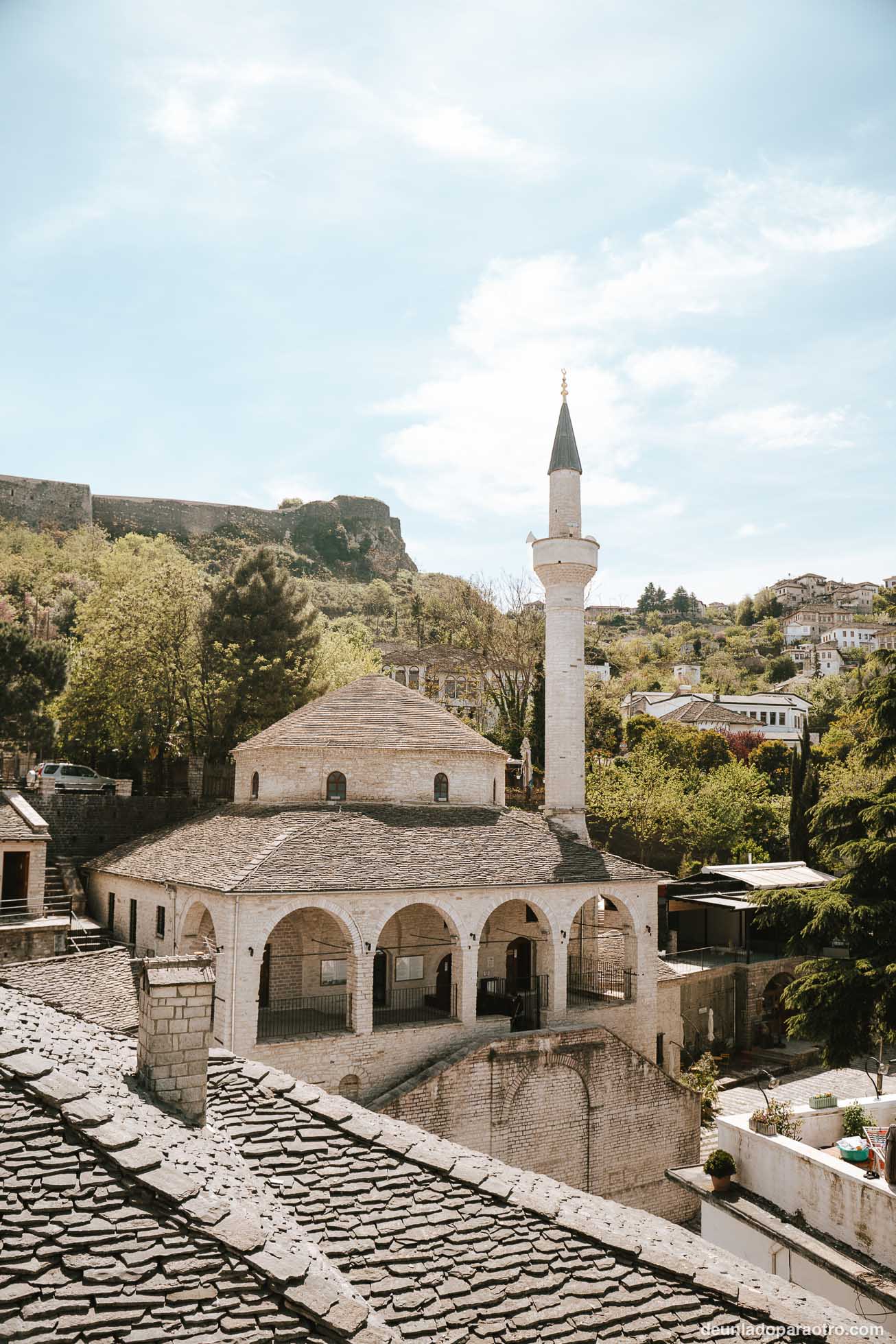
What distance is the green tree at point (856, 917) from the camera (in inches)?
574

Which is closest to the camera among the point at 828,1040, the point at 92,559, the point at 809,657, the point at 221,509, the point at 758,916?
the point at 828,1040

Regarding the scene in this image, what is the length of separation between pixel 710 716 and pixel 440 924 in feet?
152

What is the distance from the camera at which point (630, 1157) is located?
19562 mm

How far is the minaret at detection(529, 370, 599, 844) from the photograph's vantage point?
25594 mm

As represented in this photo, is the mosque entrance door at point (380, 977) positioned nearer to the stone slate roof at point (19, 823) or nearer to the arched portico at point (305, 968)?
the arched portico at point (305, 968)

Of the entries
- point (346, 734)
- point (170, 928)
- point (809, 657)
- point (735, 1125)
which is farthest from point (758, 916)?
point (809, 657)

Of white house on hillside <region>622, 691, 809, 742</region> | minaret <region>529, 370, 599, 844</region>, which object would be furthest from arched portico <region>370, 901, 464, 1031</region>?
white house on hillside <region>622, 691, 809, 742</region>

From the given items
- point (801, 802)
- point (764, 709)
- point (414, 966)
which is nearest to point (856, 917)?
point (414, 966)

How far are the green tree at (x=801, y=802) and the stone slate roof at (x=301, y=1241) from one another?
107 feet

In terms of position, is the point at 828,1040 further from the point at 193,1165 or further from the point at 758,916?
the point at 193,1165

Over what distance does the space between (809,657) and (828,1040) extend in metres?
109

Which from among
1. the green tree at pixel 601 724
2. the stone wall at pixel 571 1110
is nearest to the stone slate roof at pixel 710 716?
the green tree at pixel 601 724

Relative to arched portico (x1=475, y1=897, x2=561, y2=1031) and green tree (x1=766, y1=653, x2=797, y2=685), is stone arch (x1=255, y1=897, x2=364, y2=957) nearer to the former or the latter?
arched portico (x1=475, y1=897, x2=561, y2=1031)

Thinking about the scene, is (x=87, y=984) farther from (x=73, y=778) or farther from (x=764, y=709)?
(x=764, y=709)
